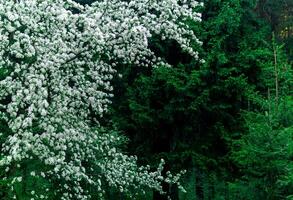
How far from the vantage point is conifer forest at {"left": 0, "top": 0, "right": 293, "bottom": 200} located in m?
7.00

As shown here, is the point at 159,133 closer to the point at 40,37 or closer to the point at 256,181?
the point at 256,181

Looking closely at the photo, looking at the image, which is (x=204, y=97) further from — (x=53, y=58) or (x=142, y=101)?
(x=53, y=58)

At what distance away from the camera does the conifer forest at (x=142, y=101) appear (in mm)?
7000

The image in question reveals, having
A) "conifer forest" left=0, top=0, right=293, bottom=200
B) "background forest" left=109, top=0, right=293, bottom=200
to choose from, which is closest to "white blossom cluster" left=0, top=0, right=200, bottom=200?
"conifer forest" left=0, top=0, right=293, bottom=200

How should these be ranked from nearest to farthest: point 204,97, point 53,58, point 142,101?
1. point 53,58
2. point 204,97
3. point 142,101

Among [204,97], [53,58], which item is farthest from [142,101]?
[53,58]

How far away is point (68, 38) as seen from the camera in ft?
24.6

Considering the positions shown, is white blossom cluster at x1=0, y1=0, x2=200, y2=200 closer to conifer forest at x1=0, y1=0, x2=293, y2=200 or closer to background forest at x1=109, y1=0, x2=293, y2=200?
conifer forest at x1=0, y1=0, x2=293, y2=200

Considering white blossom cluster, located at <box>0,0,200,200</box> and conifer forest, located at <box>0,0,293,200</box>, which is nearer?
white blossom cluster, located at <box>0,0,200,200</box>

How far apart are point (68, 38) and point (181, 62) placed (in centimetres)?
711

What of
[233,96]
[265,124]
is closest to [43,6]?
[265,124]

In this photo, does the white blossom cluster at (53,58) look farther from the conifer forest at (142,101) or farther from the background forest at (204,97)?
the background forest at (204,97)

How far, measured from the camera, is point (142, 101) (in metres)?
13.4

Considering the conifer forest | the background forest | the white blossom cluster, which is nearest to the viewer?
the white blossom cluster
